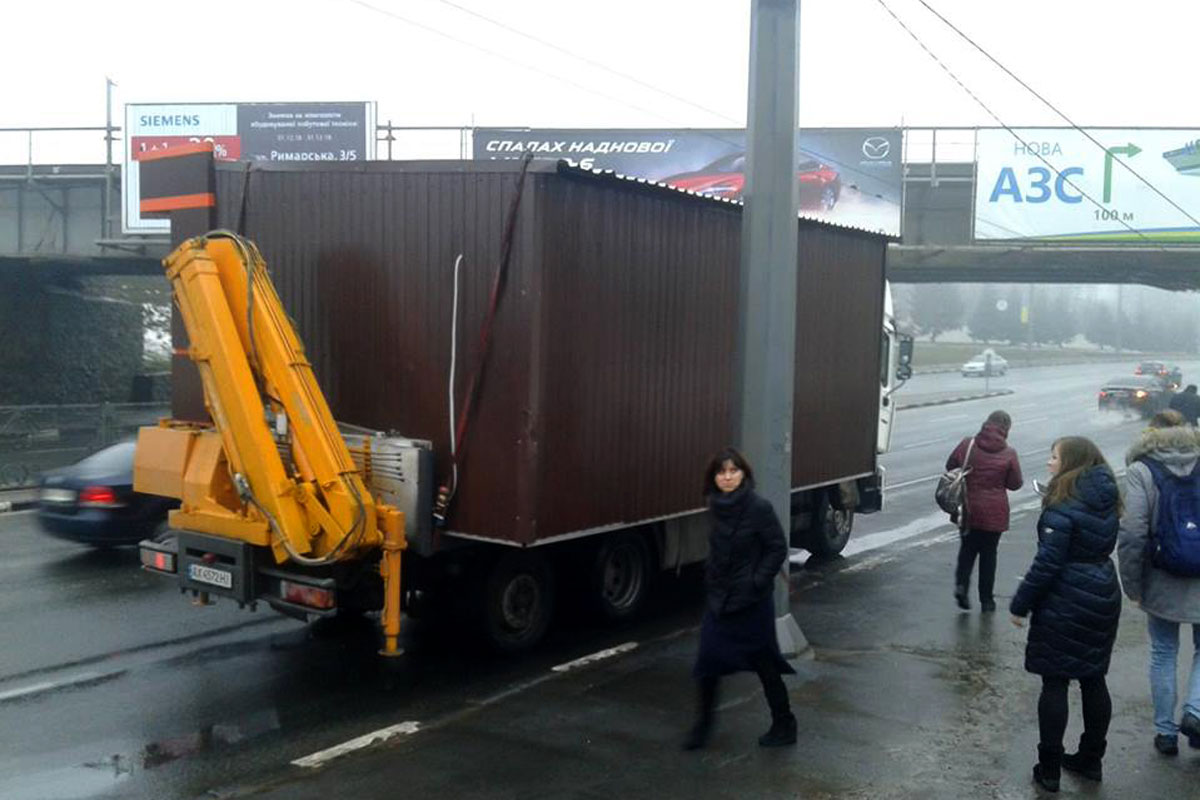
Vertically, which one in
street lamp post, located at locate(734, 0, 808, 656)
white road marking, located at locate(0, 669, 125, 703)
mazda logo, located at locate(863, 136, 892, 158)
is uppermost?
mazda logo, located at locate(863, 136, 892, 158)

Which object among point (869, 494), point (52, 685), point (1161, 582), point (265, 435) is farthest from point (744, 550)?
point (869, 494)

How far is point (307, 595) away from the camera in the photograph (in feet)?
25.8

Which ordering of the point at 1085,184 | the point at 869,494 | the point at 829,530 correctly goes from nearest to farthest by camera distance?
the point at 829,530 < the point at 869,494 < the point at 1085,184

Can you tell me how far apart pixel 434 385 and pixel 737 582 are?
108 inches

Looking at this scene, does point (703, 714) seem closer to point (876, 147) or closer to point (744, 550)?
point (744, 550)

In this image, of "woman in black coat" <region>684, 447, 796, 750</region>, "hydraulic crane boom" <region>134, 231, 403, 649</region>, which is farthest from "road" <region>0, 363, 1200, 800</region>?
"hydraulic crane boom" <region>134, 231, 403, 649</region>

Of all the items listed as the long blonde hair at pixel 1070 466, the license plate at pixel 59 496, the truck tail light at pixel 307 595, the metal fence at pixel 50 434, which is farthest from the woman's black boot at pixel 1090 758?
the metal fence at pixel 50 434

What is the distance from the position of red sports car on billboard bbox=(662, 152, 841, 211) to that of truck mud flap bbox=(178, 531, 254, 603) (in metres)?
28.1

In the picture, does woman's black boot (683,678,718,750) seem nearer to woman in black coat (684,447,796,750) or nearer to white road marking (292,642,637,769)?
woman in black coat (684,447,796,750)

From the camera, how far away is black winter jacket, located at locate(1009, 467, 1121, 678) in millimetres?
5918

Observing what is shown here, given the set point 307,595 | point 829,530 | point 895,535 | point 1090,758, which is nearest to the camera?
point 1090,758

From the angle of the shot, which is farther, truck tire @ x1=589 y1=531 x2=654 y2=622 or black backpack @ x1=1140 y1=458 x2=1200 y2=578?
truck tire @ x1=589 y1=531 x2=654 y2=622

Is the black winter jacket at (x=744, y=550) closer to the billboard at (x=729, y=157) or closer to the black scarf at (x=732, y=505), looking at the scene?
the black scarf at (x=732, y=505)

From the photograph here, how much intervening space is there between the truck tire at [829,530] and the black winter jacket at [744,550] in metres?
6.20
